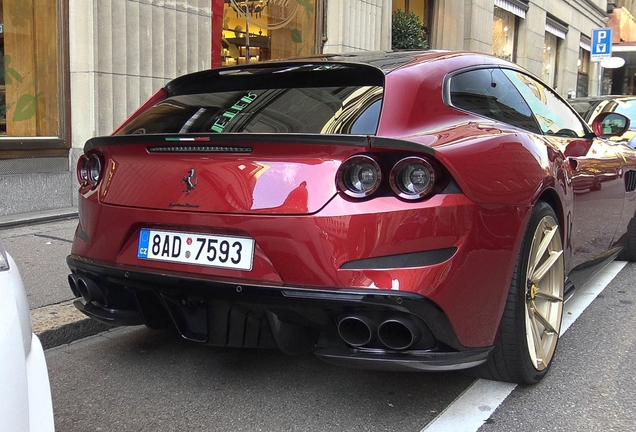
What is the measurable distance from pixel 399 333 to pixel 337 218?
493 millimetres

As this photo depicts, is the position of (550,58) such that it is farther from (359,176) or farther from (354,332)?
(354,332)

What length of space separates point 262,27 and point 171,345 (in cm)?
711

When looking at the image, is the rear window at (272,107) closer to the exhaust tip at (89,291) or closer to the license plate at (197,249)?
the license plate at (197,249)

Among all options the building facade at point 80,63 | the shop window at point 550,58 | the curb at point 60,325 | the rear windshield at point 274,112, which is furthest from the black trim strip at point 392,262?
the shop window at point 550,58

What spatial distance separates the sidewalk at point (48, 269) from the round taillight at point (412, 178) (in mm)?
2257

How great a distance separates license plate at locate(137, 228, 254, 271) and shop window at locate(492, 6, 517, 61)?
1581cm

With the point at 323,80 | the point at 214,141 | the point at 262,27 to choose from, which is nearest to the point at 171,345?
the point at 214,141

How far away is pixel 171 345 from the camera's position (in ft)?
11.9

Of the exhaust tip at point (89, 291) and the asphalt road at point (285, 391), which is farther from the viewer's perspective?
the exhaust tip at point (89, 291)

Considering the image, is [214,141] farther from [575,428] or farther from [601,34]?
[601,34]

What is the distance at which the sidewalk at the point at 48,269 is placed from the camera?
12.1ft

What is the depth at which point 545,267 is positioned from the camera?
317 cm

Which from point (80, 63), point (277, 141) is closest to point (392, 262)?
point (277, 141)

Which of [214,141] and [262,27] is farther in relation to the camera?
[262,27]
